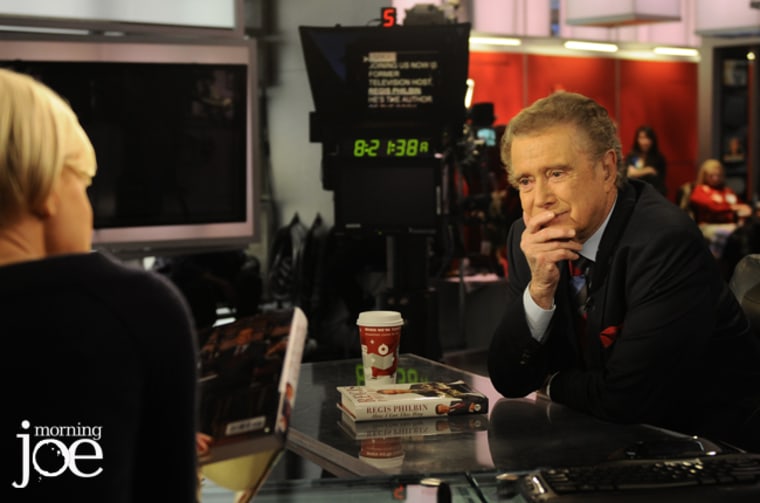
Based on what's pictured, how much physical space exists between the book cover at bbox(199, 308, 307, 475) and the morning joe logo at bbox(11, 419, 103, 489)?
0.11m

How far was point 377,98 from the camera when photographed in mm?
4969

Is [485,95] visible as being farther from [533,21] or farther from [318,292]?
[318,292]

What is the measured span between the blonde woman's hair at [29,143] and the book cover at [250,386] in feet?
0.81

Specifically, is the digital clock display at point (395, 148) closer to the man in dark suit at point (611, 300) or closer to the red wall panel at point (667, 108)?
the man in dark suit at point (611, 300)

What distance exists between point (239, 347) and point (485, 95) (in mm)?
10077

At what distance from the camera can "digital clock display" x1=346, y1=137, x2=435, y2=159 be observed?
193 inches

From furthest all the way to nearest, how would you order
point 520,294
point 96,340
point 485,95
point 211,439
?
1. point 485,95
2. point 520,294
3. point 211,439
4. point 96,340

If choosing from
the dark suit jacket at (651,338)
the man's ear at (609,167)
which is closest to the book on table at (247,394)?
the dark suit jacket at (651,338)

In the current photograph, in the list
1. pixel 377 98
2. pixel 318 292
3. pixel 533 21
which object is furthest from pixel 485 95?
pixel 377 98

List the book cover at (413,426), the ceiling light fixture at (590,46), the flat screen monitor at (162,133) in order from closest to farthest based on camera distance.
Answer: the book cover at (413,426) < the flat screen monitor at (162,133) < the ceiling light fixture at (590,46)

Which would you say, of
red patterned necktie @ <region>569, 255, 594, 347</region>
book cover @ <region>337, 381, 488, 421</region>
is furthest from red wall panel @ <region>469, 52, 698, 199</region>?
book cover @ <region>337, 381, 488, 421</region>

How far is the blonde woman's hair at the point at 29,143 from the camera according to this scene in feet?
2.72

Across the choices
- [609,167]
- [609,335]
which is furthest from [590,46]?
[609,335]

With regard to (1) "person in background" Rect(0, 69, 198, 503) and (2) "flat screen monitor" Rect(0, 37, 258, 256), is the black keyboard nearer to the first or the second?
(1) "person in background" Rect(0, 69, 198, 503)
